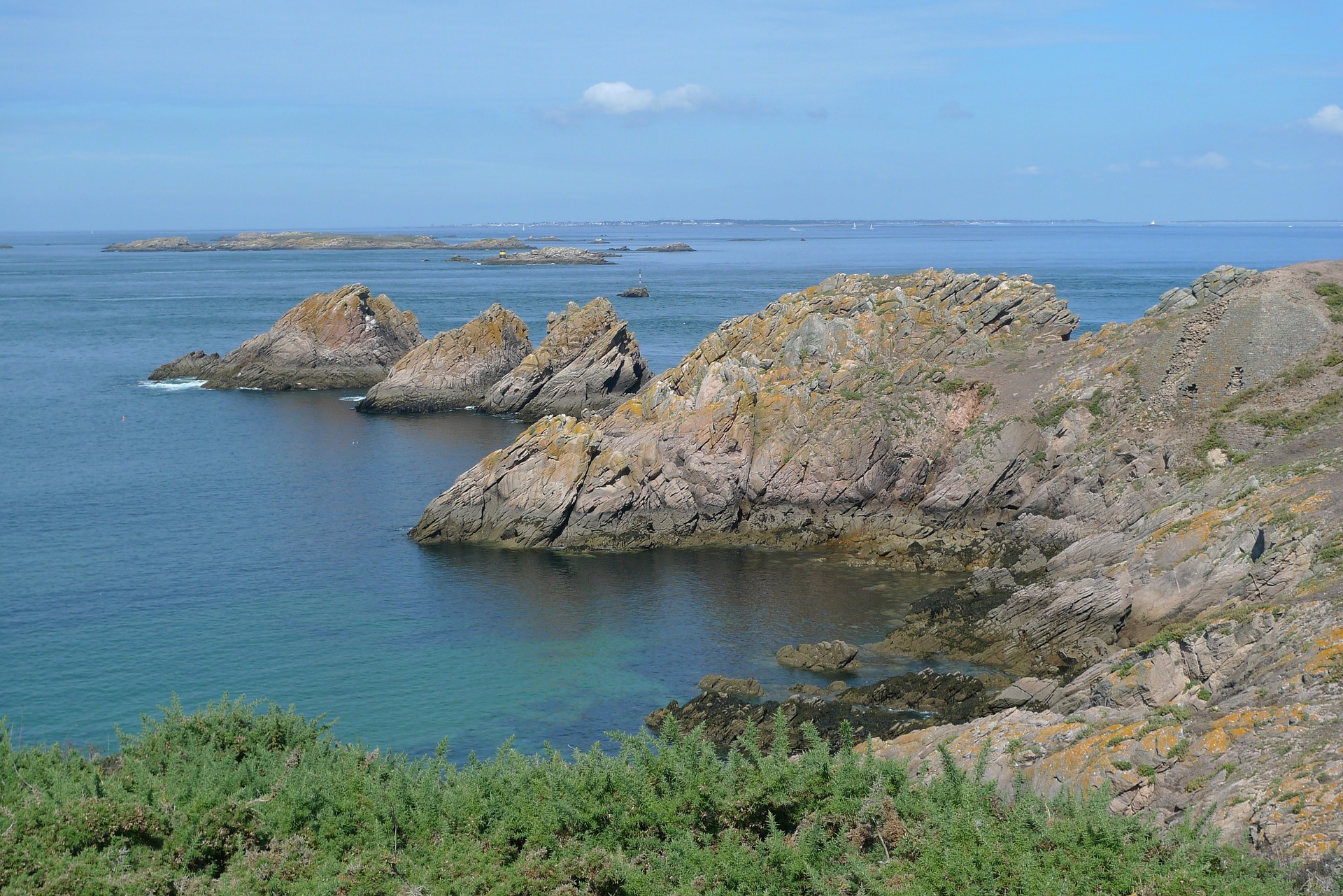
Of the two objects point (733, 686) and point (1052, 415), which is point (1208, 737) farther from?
point (1052, 415)

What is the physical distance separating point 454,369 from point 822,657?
5575cm

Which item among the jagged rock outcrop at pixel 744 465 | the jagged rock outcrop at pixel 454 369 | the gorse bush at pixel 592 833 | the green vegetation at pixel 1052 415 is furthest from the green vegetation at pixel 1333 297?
the jagged rock outcrop at pixel 454 369

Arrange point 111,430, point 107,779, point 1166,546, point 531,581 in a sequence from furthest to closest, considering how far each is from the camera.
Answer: point 111,430, point 531,581, point 1166,546, point 107,779

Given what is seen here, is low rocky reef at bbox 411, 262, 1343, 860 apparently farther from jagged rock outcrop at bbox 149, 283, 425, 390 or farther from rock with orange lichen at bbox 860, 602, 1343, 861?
jagged rock outcrop at bbox 149, 283, 425, 390

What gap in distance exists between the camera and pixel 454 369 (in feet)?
278

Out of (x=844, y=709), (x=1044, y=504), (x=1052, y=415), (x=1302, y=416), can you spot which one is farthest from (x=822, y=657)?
(x=1052, y=415)

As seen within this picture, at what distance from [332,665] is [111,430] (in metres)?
45.1

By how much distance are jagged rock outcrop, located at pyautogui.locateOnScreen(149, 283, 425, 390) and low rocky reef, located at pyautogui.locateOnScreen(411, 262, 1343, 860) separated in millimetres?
43647

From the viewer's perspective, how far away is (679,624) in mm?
39312

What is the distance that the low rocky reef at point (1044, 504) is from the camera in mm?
20594

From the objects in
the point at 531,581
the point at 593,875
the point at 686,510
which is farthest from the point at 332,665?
the point at 593,875

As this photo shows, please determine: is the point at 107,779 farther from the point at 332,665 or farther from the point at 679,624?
the point at 679,624

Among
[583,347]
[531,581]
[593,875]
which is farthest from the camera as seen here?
[583,347]

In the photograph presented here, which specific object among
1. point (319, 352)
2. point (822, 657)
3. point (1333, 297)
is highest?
point (1333, 297)
